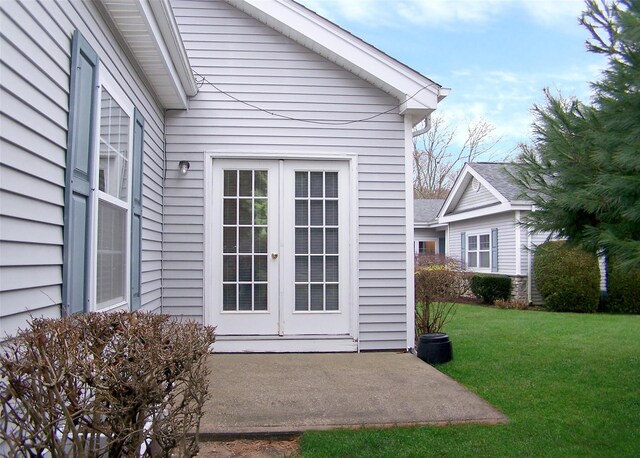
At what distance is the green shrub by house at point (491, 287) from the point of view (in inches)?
573

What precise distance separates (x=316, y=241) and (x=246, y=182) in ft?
3.50

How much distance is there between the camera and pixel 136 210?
193 inches

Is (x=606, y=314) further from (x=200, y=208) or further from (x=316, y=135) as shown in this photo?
(x=200, y=208)

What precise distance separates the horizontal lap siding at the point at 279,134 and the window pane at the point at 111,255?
167 cm

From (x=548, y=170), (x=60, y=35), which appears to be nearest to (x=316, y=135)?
(x=548, y=170)

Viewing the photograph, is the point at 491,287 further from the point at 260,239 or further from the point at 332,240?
the point at 260,239

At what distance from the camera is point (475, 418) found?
4.00 meters

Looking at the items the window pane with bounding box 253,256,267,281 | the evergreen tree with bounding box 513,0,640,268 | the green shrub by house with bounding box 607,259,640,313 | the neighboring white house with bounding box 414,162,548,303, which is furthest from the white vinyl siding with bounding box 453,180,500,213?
the window pane with bounding box 253,256,267,281

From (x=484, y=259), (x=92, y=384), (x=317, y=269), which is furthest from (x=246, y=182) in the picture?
(x=484, y=259)

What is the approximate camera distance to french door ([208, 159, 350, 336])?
6.26m

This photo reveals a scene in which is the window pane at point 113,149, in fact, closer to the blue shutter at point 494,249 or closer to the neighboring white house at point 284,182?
the neighboring white house at point 284,182

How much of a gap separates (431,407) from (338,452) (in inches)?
42.6

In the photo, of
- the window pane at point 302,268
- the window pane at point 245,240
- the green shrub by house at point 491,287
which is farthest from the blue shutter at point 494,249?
the window pane at point 245,240

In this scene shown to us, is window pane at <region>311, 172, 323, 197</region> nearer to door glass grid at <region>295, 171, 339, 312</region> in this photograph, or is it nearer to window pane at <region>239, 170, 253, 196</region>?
door glass grid at <region>295, 171, 339, 312</region>
